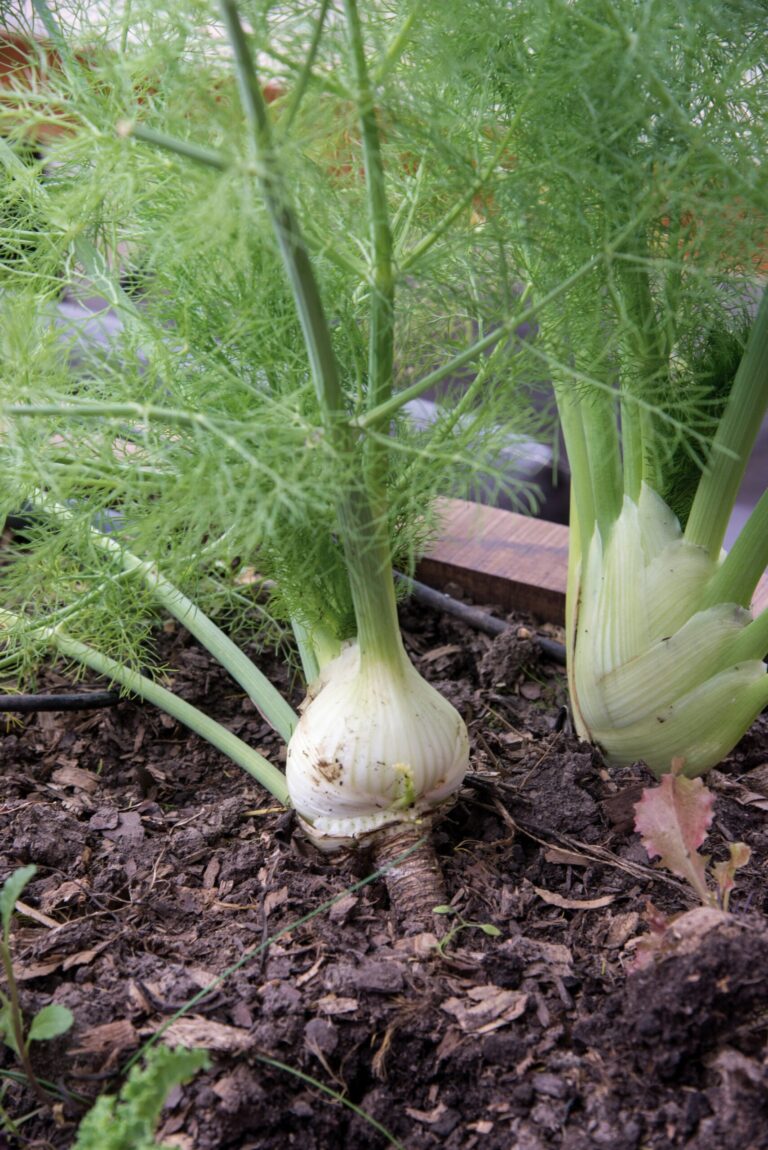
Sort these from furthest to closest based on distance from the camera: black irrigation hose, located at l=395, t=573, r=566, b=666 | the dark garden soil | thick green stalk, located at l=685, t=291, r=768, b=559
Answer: black irrigation hose, located at l=395, t=573, r=566, b=666 < thick green stalk, located at l=685, t=291, r=768, b=559 < the dark garden soil

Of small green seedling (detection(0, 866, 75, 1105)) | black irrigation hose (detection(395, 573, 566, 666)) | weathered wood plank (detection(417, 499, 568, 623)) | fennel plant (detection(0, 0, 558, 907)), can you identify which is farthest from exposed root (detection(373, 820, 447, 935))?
weathered wood plank (detection(417, 499, 568, 623))

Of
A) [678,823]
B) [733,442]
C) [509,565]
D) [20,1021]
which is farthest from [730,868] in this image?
[509,565]

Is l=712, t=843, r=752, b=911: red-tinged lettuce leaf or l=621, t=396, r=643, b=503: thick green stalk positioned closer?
l=712, t=843, r=752, b=911: red-tinged lettuce leaf

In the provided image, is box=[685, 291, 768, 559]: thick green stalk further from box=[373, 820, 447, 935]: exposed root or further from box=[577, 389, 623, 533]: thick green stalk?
box=[373, 820, 447, 935]: exposed root

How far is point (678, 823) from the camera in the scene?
729 mm

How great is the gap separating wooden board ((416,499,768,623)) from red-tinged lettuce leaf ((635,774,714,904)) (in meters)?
0.50

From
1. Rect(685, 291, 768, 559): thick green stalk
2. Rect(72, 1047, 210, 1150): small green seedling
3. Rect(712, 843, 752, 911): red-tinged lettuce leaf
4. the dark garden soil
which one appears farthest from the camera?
Rect(685, 291, 768, 559): thick green stalk

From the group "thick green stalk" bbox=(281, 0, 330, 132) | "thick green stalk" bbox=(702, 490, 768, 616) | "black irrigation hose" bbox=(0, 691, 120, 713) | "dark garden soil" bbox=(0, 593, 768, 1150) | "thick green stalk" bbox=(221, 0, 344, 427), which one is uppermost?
"thick green stalk" bbox=(281, 0, 330, 132)

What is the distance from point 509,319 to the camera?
69 cm

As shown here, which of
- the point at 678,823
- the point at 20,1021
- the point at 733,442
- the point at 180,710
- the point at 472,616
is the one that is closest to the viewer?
the point at 20,1021

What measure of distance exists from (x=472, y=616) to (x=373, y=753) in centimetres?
47

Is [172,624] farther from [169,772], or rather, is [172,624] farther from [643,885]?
[643,885]

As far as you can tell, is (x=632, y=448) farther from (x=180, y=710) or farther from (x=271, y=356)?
(x=180, y=710)

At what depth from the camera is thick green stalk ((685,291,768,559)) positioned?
81 centimetres
